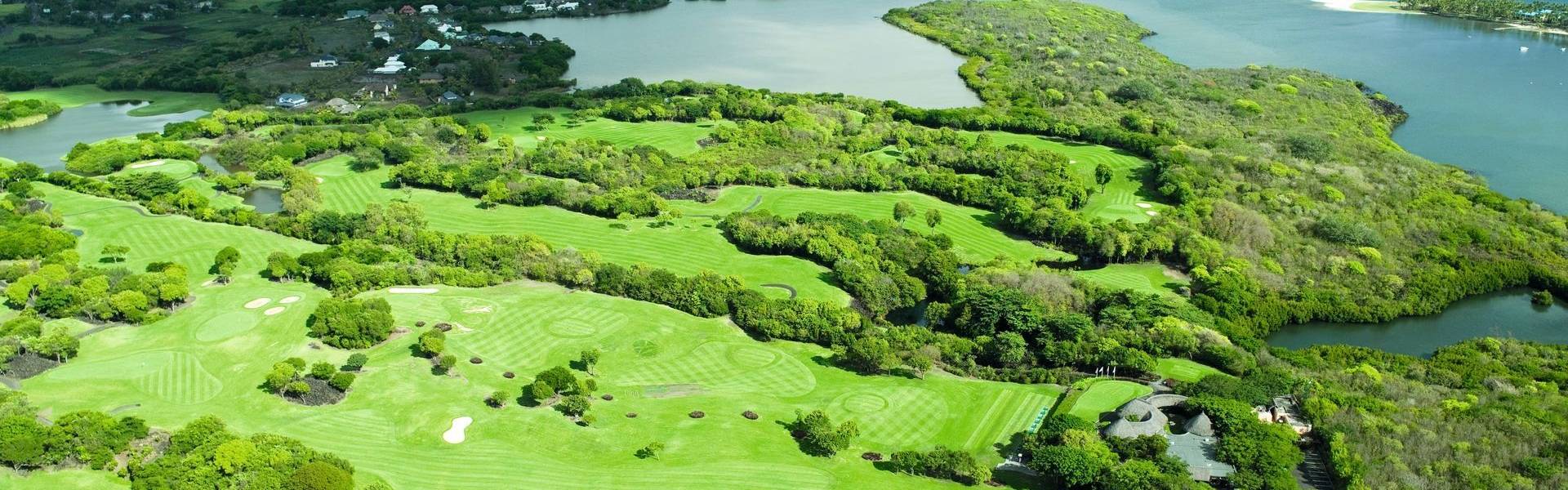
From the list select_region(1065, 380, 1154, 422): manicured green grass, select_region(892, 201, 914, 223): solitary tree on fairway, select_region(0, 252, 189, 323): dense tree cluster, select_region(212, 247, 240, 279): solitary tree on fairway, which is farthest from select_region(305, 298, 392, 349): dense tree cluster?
select_region(1065, 380, 1154, 422): manicured green grass

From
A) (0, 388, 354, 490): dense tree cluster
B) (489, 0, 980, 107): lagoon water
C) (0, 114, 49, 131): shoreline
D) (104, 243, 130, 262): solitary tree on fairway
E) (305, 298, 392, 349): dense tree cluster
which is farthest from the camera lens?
(489, 0, 980, 107): lagoon water

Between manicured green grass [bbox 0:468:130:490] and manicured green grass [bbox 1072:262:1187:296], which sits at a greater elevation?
manicured green grass [bbox 1072:262:1187:296]

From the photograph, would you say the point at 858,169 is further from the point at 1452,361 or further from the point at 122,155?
the point at 122,155

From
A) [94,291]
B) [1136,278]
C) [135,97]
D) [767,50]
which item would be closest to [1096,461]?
[1136,278]

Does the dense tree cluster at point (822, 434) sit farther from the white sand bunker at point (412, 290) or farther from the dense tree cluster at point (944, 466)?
the white sand bunker at point (412, 290)

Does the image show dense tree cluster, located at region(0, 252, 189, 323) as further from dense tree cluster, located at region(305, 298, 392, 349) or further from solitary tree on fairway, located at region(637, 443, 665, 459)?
solitary tree on fairway, located at region(637, 443, 665, 459)

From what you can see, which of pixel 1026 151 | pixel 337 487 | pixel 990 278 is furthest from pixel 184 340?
pixel 1026 151
